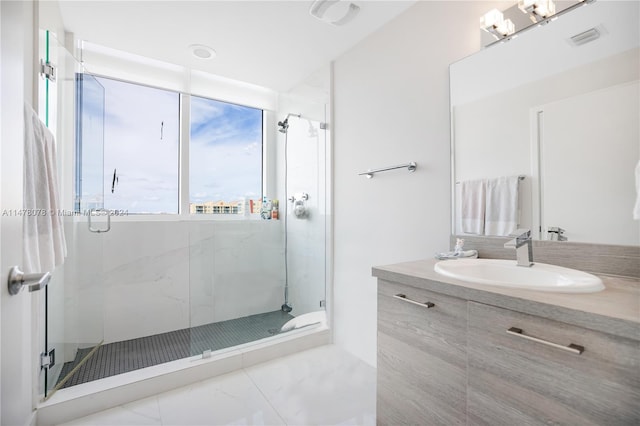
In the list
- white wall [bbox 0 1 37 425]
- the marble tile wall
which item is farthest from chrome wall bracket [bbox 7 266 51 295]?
the marble tile wall

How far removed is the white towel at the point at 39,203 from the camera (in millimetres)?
1224

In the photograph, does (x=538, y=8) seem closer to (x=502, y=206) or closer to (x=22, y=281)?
(x=502, y=206)

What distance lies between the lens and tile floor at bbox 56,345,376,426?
161 centimetres

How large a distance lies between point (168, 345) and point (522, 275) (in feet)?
8.00

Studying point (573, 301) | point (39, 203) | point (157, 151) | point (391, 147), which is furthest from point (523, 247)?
point (157, 151)

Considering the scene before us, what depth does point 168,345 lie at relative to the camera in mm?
2424

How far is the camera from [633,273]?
1081 mm

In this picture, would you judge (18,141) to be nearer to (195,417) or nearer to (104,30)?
(195,417)

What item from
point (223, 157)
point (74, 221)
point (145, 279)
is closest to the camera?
point (74, 221)

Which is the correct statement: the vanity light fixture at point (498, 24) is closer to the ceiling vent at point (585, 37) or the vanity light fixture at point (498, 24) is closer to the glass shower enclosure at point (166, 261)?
the ceiling vent at point (585, 37)

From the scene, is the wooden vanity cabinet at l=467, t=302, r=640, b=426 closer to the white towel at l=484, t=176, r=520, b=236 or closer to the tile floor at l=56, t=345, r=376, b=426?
the white towel at l=484, t=176, r=520, b=236

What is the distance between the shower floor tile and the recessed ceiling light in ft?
6.81

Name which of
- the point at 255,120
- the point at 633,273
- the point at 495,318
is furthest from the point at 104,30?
the point at 633,273

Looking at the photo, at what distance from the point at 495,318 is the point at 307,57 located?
224 centimetres
